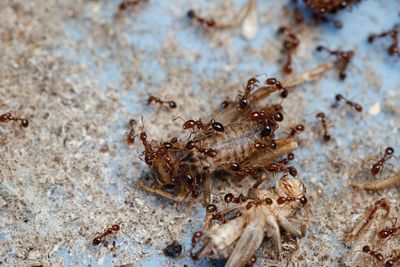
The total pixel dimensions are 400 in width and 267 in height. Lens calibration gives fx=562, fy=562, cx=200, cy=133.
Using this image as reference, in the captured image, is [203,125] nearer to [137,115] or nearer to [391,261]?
[137,115]

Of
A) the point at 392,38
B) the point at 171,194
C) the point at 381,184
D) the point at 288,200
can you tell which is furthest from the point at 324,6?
the point at 171,194

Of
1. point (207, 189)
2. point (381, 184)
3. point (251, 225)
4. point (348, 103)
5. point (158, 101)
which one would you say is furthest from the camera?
point (348, 103)

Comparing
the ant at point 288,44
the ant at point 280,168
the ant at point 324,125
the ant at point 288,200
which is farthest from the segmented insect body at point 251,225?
the ant at point 288,44

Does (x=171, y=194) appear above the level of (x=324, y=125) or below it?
below

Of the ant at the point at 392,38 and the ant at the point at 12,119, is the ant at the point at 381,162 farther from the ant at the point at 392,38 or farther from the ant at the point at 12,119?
the ant at the point at 12,119

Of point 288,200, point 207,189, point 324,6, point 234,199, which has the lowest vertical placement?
point 207,189

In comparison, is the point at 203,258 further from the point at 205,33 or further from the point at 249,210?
the point at 205,33

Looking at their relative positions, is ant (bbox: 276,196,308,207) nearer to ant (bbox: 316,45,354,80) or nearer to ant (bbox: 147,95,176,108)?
ant (bbox: 147,95,176,108)
